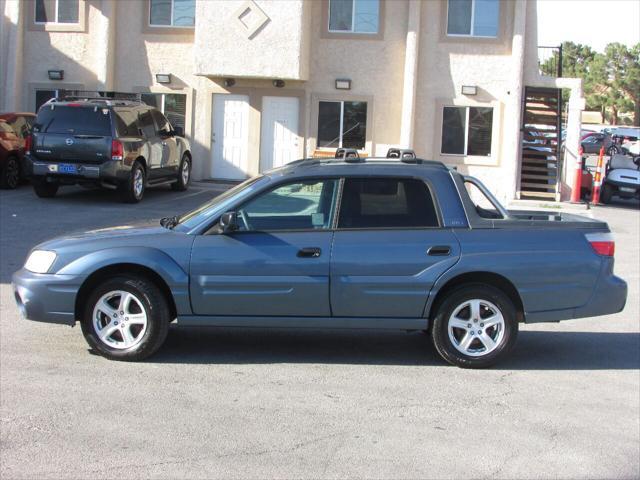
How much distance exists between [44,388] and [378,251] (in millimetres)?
2721

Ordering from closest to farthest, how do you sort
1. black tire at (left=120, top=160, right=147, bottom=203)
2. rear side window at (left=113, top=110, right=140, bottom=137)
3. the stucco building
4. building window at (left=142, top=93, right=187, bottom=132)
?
rear side window at (left=113, top=110, right=140, bottom=137) < black tire at (left=120, top=160, right=147, bottom=203) < the stucco building < building window at (left=142, top=93, right=187, bottom=132)

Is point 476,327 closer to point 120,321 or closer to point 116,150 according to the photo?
point 120,321

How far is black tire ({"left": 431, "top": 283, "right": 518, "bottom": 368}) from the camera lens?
23.2 ft

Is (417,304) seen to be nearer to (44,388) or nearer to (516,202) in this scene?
(44,388)

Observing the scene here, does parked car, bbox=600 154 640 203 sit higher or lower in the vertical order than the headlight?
higher

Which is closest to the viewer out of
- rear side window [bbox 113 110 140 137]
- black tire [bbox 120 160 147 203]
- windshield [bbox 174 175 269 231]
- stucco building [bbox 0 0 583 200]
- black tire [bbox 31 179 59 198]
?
→ windshield [bbox 174 175 269 231]

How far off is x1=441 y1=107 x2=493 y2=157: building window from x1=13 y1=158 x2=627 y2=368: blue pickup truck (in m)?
16.2

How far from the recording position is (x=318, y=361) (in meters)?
7.38

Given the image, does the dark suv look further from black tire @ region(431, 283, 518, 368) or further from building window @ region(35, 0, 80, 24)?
black tire @ region(431, 283, 518, 368)

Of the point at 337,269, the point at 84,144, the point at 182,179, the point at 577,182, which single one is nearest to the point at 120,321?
the point at 337,269

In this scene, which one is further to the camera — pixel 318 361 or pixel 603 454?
pixel 318 361

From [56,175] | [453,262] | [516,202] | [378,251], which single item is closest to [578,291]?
[453,262]

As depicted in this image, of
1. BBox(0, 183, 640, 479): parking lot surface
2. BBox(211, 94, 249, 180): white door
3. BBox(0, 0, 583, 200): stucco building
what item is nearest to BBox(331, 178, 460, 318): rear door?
BBox(0, 183, 640, 479): parking lot surface

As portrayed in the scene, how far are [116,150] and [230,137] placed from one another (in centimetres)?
669
